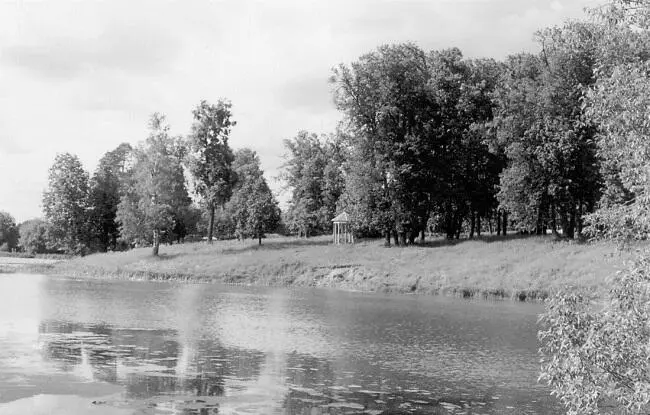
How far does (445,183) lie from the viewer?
3130 inches

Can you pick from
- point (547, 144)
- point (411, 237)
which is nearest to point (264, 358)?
point (547, 144)

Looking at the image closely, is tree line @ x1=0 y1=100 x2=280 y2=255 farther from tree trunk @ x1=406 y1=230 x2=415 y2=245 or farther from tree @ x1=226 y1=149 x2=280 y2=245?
tree trunk @ x1=406 y1=230 x2=415 y2=245

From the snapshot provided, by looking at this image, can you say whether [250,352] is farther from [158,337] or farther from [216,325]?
[216,325]

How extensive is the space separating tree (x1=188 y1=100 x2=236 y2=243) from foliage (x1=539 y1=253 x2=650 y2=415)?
84415 millimetres

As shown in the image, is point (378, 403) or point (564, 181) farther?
point (564, 181)

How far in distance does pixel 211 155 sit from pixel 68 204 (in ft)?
89.5

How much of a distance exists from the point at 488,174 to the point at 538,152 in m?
17.1

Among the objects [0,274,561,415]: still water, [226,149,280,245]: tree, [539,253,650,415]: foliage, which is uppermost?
[226,149,280,245]: tree

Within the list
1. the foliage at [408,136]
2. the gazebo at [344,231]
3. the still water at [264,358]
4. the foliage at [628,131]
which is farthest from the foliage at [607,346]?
the gazebo at [344,231]

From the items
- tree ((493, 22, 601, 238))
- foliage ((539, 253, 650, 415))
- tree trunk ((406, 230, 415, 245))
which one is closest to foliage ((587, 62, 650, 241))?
foliage ((539, 253, 650, 415))

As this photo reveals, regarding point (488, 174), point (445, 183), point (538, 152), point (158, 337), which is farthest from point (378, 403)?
point (488, 174)

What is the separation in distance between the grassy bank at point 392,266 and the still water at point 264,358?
10.0 m

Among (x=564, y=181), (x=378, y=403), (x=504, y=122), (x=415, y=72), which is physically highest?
(x=415, y=72)

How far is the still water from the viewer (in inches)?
774
